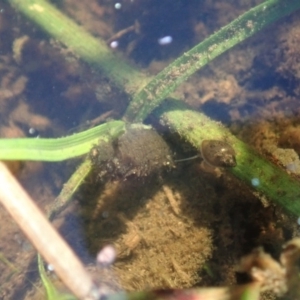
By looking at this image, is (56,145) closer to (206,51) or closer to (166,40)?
(206,51)

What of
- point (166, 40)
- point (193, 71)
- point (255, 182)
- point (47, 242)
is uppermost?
point (166, 40)

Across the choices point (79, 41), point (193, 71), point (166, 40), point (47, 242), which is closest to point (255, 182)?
point (193, 71)

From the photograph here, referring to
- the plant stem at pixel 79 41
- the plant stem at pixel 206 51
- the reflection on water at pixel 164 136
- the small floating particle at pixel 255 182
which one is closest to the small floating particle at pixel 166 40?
the reflection on water at pixel 164 136

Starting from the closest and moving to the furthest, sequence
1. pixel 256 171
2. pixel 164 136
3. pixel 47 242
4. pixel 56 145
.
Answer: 1. pixel 47 242
2. pixel 256 171
3. pixel 56 145
4. pixel 164 136

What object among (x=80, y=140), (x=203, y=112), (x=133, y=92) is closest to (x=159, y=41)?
(x=133, y=92)

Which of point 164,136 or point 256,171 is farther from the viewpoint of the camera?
point 164,136

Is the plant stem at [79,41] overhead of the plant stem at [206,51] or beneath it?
overhead

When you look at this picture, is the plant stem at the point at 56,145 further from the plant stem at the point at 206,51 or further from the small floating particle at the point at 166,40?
the small floating particle at the point at 166,40

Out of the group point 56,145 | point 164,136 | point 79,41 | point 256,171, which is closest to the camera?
point 256,171
